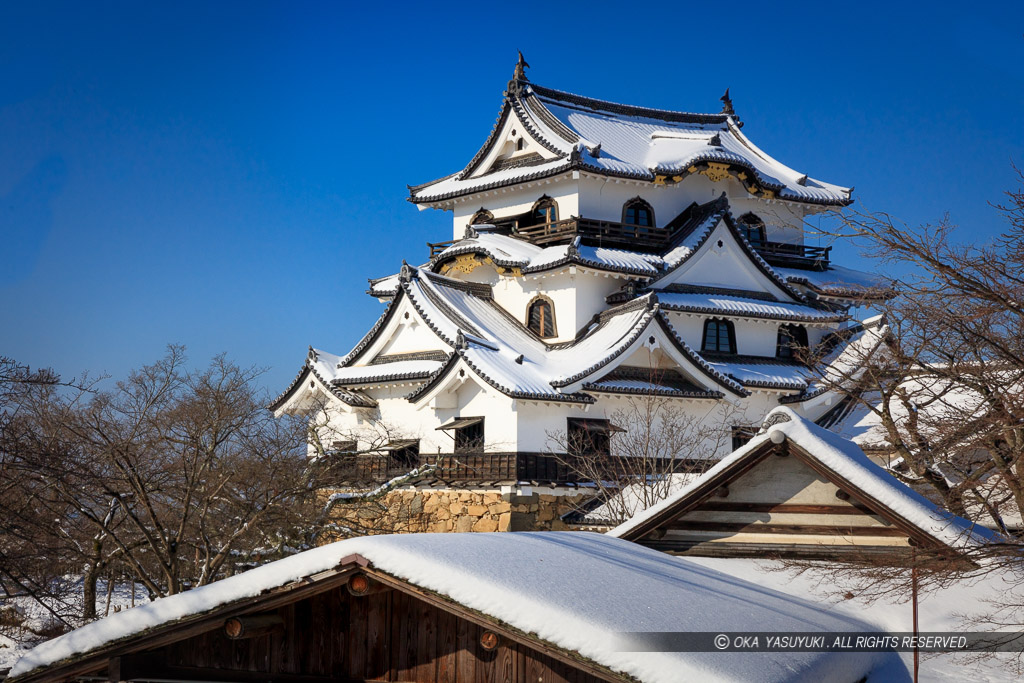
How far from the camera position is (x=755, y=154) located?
34.3 metres

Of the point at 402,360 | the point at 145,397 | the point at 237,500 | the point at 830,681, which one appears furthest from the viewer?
the point at 402,360

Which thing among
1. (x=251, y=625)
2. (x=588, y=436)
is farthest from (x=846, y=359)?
(x=251, y=625)

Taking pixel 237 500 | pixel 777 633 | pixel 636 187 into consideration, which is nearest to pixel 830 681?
pixel 777 633

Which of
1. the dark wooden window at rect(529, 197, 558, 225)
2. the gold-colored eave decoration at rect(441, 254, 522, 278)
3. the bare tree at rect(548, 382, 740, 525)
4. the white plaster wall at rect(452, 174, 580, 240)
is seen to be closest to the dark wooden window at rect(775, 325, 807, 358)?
the bare tree at rect(548, 382, 740, 525)

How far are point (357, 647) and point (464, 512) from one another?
697 inches

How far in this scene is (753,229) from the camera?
3164 cm

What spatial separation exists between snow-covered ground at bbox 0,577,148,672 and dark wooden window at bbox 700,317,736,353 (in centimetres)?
1723

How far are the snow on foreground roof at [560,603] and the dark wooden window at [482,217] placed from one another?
2407cm

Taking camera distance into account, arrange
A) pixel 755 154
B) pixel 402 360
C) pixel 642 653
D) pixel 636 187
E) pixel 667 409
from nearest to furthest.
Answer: pixel 642 653
pixel 667 409
pixel 402 360
pixel 636 187
pixel 755 154

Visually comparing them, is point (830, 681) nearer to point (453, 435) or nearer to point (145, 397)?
point (145, 397)

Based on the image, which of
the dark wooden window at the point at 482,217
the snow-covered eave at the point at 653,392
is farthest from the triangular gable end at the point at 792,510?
the dark wooden window at the point at 482,217

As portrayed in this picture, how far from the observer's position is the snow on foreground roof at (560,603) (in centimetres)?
537

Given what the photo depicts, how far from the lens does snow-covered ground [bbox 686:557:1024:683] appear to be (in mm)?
7484

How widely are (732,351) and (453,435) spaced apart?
9.24 meters
